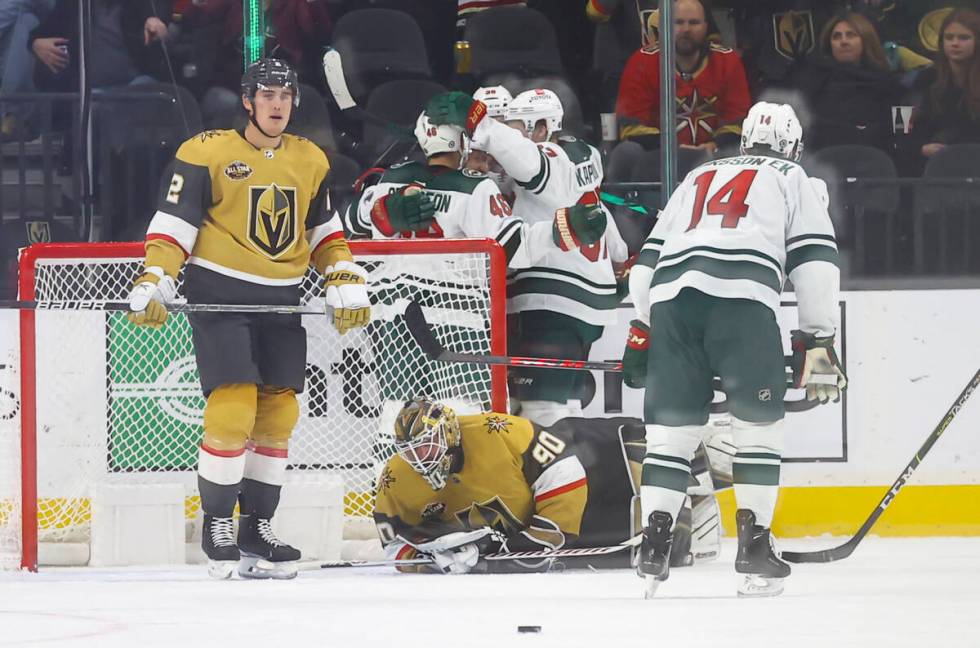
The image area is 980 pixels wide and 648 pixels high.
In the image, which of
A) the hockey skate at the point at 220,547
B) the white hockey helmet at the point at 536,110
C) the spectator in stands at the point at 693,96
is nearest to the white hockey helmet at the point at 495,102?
the white hockey helmet at the point at 536,110

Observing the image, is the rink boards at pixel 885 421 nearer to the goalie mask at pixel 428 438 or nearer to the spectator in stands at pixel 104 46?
the goalie mask at pixel 428 438

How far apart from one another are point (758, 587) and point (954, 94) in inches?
109

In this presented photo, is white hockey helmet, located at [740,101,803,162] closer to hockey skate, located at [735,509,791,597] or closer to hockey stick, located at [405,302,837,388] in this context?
hockey skate, located at [735,509,791,597]

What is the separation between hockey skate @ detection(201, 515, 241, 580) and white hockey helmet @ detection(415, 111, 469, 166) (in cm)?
130

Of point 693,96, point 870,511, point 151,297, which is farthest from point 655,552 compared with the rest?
point 693,96

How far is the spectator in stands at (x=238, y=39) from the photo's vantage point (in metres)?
6.11

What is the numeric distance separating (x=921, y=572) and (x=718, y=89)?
6.93 ft

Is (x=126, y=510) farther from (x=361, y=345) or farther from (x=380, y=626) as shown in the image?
(x=380, y=626)

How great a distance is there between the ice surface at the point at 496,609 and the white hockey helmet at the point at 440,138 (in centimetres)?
124

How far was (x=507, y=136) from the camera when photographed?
16.6 ft

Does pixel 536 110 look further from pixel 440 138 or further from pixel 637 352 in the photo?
pixel 637 352

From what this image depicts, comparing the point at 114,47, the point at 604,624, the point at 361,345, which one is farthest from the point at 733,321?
the point at 114,47

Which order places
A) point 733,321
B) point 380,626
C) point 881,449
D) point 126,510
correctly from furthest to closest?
point 881,449
point 126,510
point 733,321
point 380,626

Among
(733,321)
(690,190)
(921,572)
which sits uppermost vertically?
(690,190)
